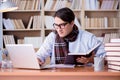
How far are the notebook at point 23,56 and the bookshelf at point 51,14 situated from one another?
8.36 ft

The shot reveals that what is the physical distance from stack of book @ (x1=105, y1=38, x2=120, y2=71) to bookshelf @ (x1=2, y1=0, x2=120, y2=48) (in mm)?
2901

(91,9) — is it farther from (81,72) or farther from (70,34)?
(81,72)

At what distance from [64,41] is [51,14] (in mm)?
2213

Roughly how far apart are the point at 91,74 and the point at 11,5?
4.00 ft

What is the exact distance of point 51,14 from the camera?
515cm

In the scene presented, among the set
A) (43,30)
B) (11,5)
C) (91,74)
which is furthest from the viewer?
(43,30)

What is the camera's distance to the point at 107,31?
524cm

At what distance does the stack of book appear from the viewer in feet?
6.49

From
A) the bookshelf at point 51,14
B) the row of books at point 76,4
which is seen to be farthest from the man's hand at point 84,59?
the row of books at point 76,4

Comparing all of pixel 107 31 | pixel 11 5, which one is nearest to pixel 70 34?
pixel 11 5

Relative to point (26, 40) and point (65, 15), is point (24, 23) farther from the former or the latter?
point (65, 15)

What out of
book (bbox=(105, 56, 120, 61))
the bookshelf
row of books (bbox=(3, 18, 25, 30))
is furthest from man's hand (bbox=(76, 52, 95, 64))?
row of books (bbox=(3, 18, 25, 30))

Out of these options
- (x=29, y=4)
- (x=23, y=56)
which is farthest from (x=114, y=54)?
(x=29, y=4)

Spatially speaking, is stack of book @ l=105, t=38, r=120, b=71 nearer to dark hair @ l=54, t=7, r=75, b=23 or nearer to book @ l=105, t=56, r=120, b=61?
book @ l=105, t=56, r=120, b=61
